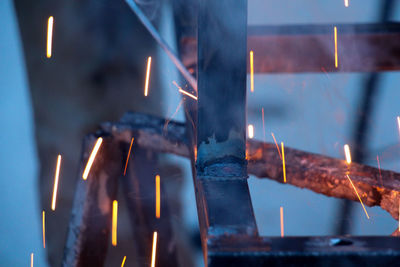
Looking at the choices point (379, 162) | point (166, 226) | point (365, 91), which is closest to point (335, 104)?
point (365, 91)

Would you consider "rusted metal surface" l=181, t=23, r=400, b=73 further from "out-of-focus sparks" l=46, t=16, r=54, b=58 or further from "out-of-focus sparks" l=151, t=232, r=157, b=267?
"out-of-focus sparks" l=46, t=16, r=54, b=58

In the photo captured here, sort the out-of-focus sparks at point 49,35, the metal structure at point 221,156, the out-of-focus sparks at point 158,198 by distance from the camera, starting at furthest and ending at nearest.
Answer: the out-of-focus sparks at point 49,35 < the out-of-focus sparks at point 158,198 < the metal structure at point 221,156

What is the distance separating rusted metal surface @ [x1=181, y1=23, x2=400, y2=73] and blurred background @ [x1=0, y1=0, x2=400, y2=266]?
91 cm

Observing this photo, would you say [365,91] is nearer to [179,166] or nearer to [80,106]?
[179,166]

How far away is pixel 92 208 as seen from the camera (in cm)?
183

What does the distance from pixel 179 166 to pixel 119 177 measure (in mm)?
924

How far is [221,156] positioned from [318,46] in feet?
3.03

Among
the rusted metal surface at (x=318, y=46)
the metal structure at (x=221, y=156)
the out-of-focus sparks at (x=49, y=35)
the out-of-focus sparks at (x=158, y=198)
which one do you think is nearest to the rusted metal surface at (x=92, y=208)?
the metal structure at (x=221, y=156)

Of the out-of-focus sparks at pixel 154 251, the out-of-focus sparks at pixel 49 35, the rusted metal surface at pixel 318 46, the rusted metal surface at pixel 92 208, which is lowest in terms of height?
the out-of-focus sparks at pixel 154 251

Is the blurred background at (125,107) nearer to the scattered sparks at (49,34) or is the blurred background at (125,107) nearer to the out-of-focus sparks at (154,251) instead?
the scattered sparks at (49,34)

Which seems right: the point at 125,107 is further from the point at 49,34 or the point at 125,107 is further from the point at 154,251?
the point at 154,251

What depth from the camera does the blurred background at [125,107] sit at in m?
2.65

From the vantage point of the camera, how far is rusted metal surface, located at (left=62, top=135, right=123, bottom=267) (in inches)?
71.5

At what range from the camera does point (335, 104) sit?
288 cm
